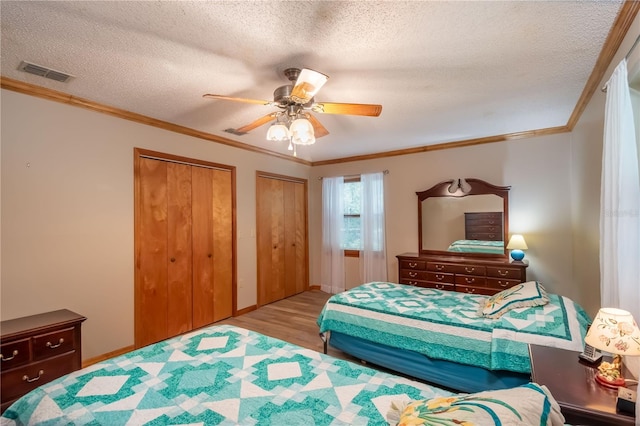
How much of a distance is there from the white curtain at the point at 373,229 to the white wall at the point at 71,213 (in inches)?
123

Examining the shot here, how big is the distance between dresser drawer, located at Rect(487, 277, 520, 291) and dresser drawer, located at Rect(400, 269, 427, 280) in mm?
804

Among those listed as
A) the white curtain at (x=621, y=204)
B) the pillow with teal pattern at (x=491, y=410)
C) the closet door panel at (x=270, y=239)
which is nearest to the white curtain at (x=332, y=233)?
the closet door panel at (x=270, y=239)

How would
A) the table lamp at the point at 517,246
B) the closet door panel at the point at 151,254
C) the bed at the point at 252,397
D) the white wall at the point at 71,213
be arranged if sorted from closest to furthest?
the bed at the point at 252,397 → the white wall at the point at 71,213 → the closet door panel at the point at 151,254 → the table lamp at the point at 517,246

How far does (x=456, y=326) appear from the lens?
233cm

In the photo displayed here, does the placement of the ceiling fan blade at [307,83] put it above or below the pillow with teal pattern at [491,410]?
above

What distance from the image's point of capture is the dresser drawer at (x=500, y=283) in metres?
3.68

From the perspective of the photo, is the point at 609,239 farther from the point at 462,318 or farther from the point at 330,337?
the point at 330,337

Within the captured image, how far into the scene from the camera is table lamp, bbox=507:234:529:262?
376cm

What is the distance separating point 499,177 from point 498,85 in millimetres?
2018

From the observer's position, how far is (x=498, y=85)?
253 centimetres

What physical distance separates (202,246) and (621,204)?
153 inches

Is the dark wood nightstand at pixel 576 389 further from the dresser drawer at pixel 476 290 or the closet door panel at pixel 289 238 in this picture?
the closet door panel at pixel 289 238

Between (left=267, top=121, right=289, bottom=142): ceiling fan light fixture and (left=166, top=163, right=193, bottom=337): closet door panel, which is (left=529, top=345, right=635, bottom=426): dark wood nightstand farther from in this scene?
(left=166, top=163, right=193, bottom=337): closet door panel

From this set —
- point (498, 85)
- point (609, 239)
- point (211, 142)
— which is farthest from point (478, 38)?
point (211, 142)
